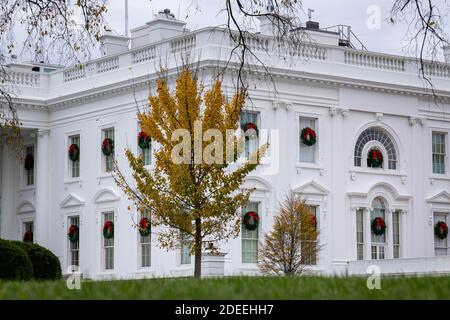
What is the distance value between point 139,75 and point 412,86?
11.1m

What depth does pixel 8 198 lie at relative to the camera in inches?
2329

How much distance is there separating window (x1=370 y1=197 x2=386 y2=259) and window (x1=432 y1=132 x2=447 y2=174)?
3346mm

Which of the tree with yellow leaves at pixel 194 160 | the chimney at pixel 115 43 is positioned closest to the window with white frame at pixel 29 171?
the chimney at pixel 115 43

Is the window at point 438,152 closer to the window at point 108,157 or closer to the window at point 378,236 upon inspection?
the window at point 378,236

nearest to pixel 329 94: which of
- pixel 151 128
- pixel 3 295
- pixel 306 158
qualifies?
pixel 306 158

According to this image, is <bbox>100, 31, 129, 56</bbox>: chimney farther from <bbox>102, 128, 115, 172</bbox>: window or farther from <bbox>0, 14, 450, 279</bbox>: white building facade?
<bbox>102, 128, 115, 172</bbox>: window

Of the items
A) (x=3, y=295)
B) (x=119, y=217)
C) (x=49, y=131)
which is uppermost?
(x=49, y=131)

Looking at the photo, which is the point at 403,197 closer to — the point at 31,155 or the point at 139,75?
the point at 139,75

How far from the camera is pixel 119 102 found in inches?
2077

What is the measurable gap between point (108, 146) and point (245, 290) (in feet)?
122

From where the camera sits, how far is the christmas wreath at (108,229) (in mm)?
52250

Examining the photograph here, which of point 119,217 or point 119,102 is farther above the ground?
point 119,102

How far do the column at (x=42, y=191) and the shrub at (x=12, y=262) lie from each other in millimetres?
31011

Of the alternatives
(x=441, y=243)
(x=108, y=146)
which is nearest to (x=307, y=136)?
(x=108, y=146)
